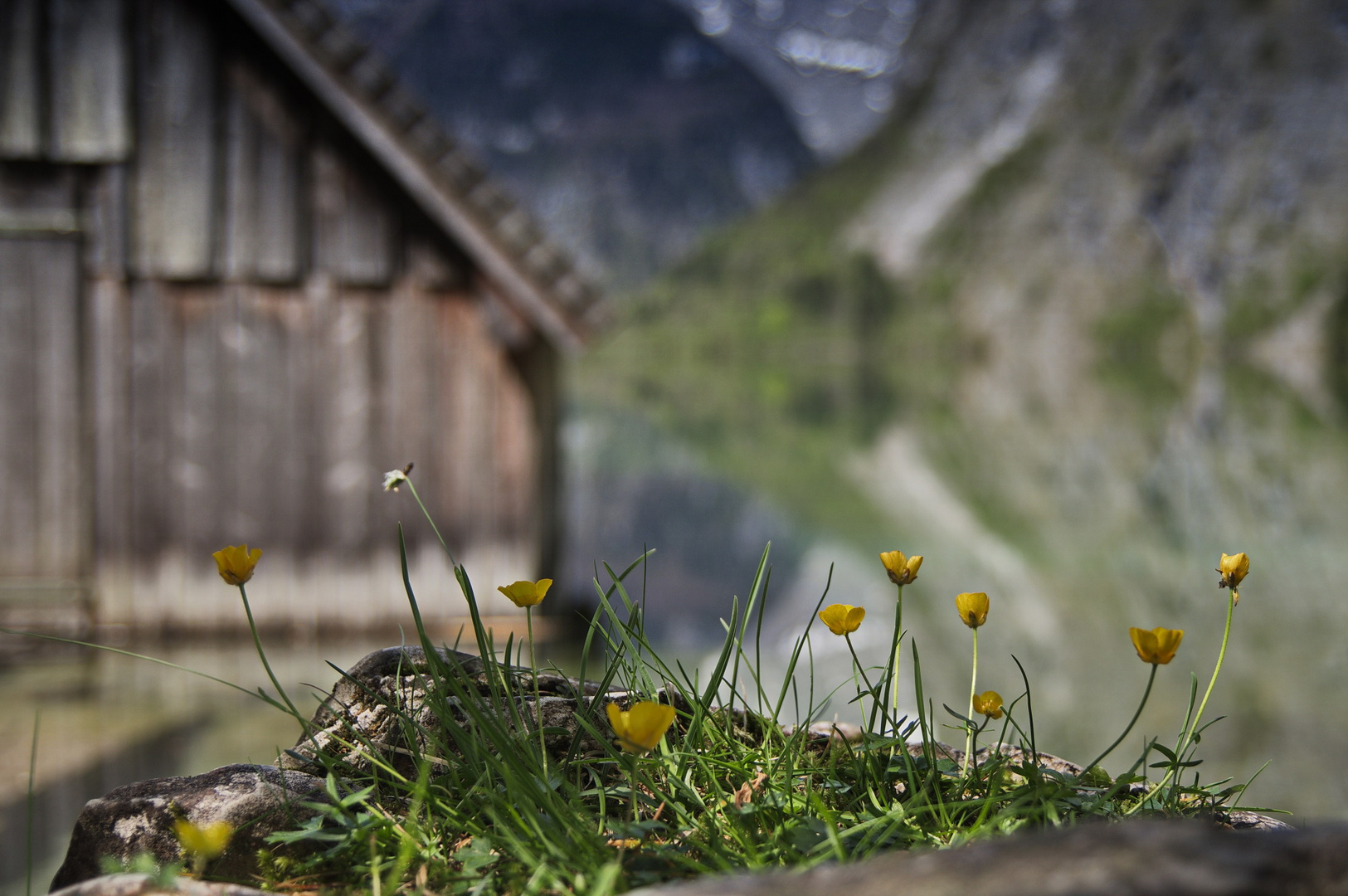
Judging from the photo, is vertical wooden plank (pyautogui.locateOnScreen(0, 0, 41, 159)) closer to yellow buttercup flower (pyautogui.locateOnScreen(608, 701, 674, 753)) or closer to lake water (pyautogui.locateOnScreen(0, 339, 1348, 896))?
lake water (pyautogui.locateOnScreen(0, 339, 1348, 896))

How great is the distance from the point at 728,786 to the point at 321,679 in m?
5.30

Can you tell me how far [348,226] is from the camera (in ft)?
23.1

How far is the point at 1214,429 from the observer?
967 inches

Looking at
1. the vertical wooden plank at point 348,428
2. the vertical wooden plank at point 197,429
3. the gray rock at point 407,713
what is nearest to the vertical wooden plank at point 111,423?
the vertical wooden plank at point 197,429

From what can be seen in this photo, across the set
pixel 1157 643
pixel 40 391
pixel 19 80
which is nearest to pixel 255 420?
pixel 40 391

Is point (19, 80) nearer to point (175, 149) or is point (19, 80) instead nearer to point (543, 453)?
point (175, 149)

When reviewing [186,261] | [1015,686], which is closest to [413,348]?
[186,261]

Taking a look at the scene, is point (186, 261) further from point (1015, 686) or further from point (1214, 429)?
point (1214, 429)

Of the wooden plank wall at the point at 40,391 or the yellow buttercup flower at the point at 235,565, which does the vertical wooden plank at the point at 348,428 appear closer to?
the wooden plank wall at the point at 40,391

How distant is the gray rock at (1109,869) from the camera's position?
966mm

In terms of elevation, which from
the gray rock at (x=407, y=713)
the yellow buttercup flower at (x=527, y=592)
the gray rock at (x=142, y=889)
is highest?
the yellow buttercup flower at (x=527, y=592)

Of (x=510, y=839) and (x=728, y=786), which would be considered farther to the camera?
(x=728, y=786)

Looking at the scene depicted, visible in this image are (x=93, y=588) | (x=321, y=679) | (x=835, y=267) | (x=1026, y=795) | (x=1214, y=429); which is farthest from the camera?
(x=835, y=267)

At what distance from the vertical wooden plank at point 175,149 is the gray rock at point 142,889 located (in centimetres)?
633
